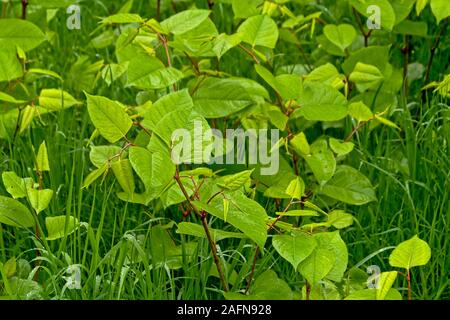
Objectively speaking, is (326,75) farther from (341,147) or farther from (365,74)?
(341,147)

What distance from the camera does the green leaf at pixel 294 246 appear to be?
1.69 m

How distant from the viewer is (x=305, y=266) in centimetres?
172

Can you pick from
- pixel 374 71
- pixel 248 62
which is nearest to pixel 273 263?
pixel 374 71

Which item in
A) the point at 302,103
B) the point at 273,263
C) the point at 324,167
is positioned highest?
the point at 302,103

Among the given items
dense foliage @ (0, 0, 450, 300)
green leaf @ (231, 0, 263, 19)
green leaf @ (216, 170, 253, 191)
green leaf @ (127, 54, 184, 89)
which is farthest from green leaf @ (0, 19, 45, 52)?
green leaf @ (216, 170, 253, 191)

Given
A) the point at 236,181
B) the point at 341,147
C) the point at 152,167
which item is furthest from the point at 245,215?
the point at 341,147

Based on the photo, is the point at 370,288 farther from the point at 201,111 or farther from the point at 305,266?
the point at 201,111

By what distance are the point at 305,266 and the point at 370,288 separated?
145 mm

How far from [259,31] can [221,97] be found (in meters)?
0.18

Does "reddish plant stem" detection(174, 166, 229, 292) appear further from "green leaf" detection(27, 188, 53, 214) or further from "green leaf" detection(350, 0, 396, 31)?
"green leaf" detection(350, 0, 396, 31)

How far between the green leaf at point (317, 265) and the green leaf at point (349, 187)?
461 millimetres

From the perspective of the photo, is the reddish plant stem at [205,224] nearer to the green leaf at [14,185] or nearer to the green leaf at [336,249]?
the green leaf at [336,249]

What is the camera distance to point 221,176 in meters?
2.30
